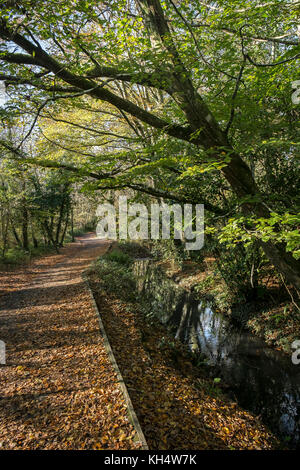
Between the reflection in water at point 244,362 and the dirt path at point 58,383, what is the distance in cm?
247

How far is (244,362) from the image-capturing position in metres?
5.66

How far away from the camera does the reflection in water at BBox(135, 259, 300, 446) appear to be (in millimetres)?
4320

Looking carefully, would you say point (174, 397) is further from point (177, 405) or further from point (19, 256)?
point (19, 256)

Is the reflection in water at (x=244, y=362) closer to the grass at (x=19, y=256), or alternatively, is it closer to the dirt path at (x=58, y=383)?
the dirt path at (x=58, y=383)

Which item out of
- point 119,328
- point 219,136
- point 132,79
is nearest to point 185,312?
point 119,328

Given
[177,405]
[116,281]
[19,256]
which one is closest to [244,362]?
[177,405]

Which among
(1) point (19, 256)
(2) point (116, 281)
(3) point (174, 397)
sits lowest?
(3) point (174, 397)

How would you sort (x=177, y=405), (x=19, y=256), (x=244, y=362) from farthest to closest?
(x=19, y=256)
(x=244, y=362)
(x=177, y=405)

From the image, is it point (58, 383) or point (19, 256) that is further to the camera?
point (19, 256)

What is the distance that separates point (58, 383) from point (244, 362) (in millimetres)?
3869

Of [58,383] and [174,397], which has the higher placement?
[58,383]

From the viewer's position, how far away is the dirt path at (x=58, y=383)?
9.75ft

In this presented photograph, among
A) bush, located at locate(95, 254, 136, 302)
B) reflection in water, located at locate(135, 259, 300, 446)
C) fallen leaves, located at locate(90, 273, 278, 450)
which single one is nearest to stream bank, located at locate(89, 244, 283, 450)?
fallen leaves, located at locate(90, 273, 278, 450)
